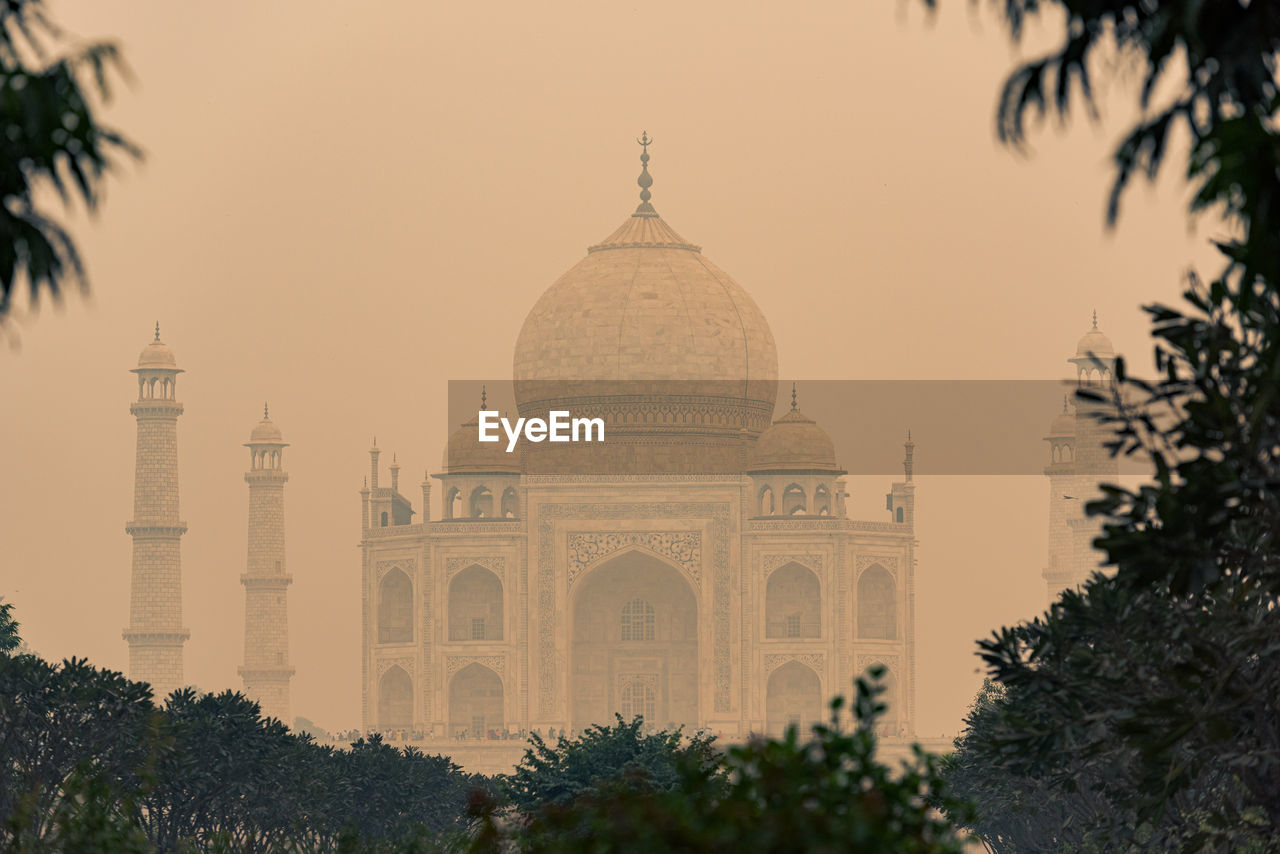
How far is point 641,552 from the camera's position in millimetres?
58594

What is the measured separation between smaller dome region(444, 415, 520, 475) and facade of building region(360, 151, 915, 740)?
0.05 meters

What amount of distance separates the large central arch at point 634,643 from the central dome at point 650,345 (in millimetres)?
3716

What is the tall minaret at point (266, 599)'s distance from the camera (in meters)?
63.3

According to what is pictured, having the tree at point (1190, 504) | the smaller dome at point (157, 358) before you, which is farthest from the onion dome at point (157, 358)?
the tree at point (1190, 504)

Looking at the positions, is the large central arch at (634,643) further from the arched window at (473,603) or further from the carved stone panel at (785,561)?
the carved stone panel at (785,561)

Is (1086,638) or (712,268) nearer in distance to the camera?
(1086,638)

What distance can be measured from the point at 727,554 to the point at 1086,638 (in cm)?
4366

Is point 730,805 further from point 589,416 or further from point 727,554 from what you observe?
point 589,416

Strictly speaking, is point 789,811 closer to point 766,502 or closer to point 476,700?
point 476,700

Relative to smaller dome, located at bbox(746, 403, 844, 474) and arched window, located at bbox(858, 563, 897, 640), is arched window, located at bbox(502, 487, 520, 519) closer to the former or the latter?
smaller dome, located at bbox(746, 403, 844, 474)

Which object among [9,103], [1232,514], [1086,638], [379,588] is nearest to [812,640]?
[379,588]

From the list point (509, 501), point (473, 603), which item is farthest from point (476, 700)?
point (509, 501)

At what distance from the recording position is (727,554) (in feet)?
192

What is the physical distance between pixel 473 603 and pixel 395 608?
240cm
